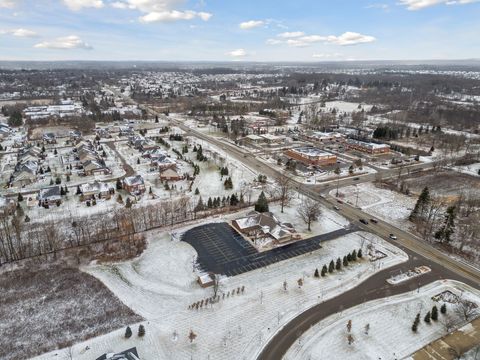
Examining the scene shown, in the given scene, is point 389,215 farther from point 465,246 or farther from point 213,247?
point 213,247

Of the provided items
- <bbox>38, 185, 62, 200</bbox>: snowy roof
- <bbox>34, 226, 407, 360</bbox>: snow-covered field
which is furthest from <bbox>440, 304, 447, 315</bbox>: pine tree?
<bbox>38, 185, 62, 200</bbox>: snowy roof

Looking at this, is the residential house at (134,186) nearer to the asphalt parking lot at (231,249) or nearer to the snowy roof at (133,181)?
the snowy roof at (133,181)

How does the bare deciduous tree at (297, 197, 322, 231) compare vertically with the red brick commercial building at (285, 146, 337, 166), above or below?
below

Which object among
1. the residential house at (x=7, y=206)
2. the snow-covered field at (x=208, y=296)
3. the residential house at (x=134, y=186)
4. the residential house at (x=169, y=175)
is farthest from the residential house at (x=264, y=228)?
the residential house at (x=7, y=206)

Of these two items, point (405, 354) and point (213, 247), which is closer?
point (405, 354)

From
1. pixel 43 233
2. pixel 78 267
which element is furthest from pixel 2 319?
pixel 43 233

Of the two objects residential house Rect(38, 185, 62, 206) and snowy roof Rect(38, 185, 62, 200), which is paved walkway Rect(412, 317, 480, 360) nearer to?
residential house Rect(38, 185, 62, 206)
